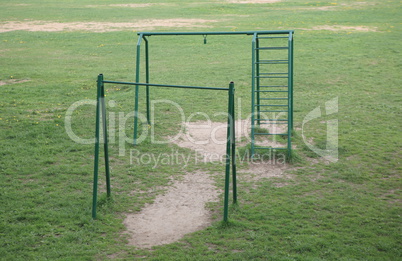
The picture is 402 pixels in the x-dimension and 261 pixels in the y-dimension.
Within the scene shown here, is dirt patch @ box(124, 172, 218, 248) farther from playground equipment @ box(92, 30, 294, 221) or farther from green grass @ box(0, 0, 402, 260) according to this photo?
playground equipment @ box(92, 30, 294, 221)

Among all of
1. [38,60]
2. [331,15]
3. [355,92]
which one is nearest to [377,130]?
[355,92]

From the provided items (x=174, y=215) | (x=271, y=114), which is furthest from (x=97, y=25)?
(x=174, y=215)

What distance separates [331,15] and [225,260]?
1119 inches

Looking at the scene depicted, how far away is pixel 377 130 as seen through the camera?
10367 millimetres

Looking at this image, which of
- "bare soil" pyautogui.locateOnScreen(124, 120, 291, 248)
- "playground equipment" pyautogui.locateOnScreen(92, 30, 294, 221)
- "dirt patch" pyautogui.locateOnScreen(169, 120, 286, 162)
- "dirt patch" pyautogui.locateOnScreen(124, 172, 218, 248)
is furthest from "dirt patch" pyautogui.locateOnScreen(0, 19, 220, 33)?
"dirt patch" pyautogui.locateOnScreen(124, 172, 218, 248)

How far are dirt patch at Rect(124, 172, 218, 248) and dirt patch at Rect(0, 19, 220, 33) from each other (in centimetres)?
2006

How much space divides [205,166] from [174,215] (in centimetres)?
213

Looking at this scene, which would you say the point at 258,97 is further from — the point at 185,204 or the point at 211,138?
the point at 185,204

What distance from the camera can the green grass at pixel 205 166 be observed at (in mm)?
5859

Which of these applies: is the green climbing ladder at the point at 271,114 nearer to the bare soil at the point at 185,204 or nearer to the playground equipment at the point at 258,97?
the playground equipment at the point at 258,97

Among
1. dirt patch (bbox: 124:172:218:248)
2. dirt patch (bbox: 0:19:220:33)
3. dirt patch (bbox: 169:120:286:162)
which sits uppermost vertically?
dirt patch (bbox: 0:19:220:33)

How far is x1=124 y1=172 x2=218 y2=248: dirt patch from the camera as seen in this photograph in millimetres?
6160

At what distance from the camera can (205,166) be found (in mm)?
8766

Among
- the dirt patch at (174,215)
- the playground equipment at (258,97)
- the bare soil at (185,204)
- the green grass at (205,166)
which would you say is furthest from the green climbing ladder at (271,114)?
the dirt patch at (174,215)
